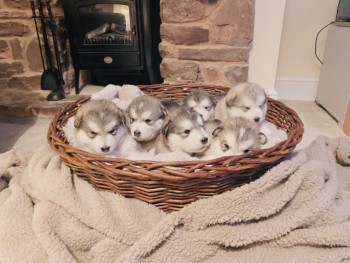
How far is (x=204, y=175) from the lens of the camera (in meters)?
0.77

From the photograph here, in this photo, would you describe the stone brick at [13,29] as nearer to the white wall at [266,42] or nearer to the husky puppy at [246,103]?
the white wall at [266,42]

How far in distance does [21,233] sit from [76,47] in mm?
1696

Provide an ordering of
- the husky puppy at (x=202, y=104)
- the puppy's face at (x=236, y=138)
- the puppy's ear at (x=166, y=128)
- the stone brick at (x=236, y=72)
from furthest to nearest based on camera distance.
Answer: the stone brick at (x=236, y=72), the husky puppy at (x=202, y=104), the puppy's ear at (x=166, y=128), the puppy's face at (x=236, y=138)

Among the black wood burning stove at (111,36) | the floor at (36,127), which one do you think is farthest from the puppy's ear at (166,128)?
the black wood burning stove at (111,36)

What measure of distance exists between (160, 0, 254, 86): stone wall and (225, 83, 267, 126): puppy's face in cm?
73

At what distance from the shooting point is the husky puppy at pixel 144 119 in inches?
44.6

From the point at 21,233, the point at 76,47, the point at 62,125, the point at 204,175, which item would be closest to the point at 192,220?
the point at 204,175

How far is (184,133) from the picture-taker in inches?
42.7

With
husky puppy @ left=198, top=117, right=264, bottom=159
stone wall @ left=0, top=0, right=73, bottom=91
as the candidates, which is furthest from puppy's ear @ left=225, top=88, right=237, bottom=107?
stone wall @ left=0, top=0, right=73, bottom=91

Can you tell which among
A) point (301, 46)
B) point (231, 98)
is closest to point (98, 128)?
point (231, 98)

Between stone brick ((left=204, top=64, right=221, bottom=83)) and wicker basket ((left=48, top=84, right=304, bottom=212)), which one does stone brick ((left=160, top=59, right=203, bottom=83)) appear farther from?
wicker basket ((left=48, top=84, right=304, bottom=212))

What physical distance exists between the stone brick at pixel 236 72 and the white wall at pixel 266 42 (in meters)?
0.22

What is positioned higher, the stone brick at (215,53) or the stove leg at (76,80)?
the stone brick at (215,53)

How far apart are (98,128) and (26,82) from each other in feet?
5.83
